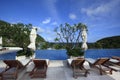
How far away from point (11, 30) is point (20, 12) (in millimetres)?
4974

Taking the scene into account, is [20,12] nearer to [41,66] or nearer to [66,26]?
[66,26]

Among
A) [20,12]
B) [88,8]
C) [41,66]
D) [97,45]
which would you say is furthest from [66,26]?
[97,45]

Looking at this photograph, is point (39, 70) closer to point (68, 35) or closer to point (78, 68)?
point (78, 68)

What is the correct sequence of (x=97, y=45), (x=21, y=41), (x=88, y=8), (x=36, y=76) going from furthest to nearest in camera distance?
(x=97, y=45)
(x=88, y=8)
(x=21, y=41)
(x=36, y=76)

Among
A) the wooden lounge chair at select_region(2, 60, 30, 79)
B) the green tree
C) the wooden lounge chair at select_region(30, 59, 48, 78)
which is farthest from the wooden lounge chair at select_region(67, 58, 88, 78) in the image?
the green tree

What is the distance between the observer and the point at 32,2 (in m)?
15.4

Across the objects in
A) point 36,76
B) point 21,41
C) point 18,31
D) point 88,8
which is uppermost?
point 88,8

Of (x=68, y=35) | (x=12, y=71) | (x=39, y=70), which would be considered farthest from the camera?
(x=68, y=35)

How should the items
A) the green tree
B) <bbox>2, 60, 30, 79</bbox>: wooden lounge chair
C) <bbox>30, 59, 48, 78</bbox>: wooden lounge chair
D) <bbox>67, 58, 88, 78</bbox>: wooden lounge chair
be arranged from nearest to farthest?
<bbox>2, 60, 30, 79</bbox>: wooden lounge chair, <bbox>30, 59, 48, 78</bbox>: wooden lounge chair, <bbox>67, 58, 88, 78</bbox>: wooden lounge chair, the green tree

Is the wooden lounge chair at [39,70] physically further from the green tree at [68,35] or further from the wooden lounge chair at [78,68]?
the green tree at [68,35]

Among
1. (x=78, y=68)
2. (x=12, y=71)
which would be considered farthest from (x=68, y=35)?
(x=12, y=71)

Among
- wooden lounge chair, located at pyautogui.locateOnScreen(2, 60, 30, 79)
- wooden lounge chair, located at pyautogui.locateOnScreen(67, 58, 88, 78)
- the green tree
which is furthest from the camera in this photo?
the green tree

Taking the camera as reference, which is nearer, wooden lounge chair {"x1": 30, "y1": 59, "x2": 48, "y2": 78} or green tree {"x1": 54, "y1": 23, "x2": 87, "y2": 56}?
wooden lounge chair {"x1": 30, "y1": 59, "x2": 48, "y2": 78}

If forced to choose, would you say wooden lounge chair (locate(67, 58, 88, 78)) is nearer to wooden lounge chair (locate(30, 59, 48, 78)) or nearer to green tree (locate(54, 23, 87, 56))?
wooden lounge chair (locate(30, 59, 48, 78))
